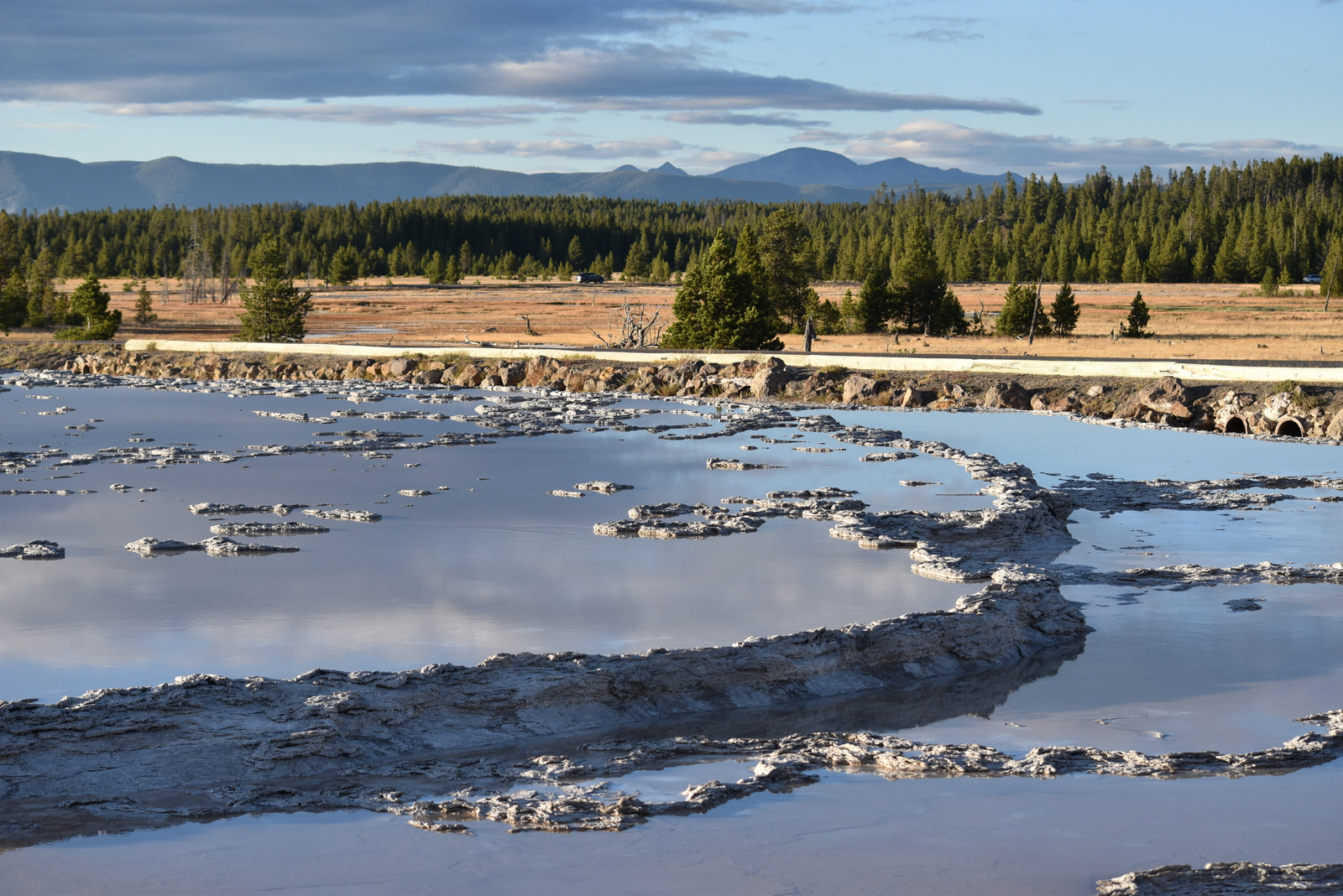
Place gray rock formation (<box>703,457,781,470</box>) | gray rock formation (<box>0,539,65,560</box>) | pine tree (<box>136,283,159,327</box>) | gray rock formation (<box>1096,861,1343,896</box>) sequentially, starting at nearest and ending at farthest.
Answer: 1. gray rock formation (<box>1096,861,1343,896</box>)
2. gray rock formation (<box>0,539,65,560</box>)
3. gray rock formation (<box>703,457,781,470</box>)
4. pine tree (<box>136,283,159,327</box>)

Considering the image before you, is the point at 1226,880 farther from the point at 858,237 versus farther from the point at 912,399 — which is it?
the point at 858,237

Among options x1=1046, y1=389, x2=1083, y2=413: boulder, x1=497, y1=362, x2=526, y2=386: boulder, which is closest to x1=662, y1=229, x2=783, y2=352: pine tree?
x1=497, y1=362, x2=526, y2=386: boulder

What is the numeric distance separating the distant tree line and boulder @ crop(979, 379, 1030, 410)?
237 feet

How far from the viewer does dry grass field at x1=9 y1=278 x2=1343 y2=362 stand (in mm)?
56238

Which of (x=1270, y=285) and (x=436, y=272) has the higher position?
(x=1270, y=285)

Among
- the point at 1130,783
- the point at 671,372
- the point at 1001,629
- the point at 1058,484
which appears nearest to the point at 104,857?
the point at 1130,783

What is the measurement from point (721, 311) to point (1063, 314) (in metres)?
25.2

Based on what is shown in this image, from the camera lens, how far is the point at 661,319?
78938 mm

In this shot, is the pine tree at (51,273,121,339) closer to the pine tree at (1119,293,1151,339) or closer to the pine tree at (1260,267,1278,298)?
the pine tree at (1119,293,1151,339)

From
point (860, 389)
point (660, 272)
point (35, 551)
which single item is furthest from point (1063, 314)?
point (660, 272)

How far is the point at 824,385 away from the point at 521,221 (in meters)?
156

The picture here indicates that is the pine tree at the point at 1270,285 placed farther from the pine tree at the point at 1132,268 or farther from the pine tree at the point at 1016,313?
the pine tree at the point at 1016,313

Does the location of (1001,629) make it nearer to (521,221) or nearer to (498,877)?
(498,877)

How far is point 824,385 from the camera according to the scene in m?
38.1
